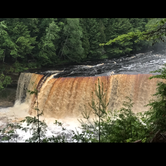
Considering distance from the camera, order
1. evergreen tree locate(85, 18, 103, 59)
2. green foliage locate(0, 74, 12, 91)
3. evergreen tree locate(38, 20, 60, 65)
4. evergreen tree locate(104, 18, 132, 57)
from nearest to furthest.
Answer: green foliage locate(0, 74, 12, 91) → evergreen tree locate(38, 20, 60, 65) → evergreen tree locate(85, 18, 103, 59) → evergreen tree locate(104, 18, 132, 57)

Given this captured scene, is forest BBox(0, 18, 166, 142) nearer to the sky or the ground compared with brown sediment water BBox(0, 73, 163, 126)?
nearer to the sky

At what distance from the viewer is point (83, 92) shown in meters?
9.20

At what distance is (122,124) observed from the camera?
312cm

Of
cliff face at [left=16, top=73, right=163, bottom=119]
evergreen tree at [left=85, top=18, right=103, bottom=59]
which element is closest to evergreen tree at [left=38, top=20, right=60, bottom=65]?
evergreen tree at [left=85, top=18, right=103, bottom=59]

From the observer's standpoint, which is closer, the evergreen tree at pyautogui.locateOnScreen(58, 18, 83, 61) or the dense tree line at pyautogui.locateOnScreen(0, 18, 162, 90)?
the dense tree line at pyautogui.locateOnScreen(0, 18, 162, 90)

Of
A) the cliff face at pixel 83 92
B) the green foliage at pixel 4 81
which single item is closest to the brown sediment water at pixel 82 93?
the cliff face at pixel 83 92

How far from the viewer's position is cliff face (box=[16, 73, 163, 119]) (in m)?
8.75

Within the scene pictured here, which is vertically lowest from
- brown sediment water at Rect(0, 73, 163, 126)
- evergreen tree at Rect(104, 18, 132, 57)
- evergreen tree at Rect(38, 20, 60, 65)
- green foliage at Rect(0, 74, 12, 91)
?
brown sediment water at Rect(0, 73, 163, 126)

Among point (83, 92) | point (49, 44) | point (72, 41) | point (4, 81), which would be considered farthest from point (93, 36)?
point (4, 81)

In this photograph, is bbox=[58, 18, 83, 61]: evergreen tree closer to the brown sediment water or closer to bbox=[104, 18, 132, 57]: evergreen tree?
bbox=[104, 18, 132, 57]: evergreen tree

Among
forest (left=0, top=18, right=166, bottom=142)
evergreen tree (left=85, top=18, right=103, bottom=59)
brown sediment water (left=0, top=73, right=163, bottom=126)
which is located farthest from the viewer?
evergreen tree (left=85, top=18, right=103, bottom=59)

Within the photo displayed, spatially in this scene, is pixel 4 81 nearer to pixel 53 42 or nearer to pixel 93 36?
pixel 53 42
